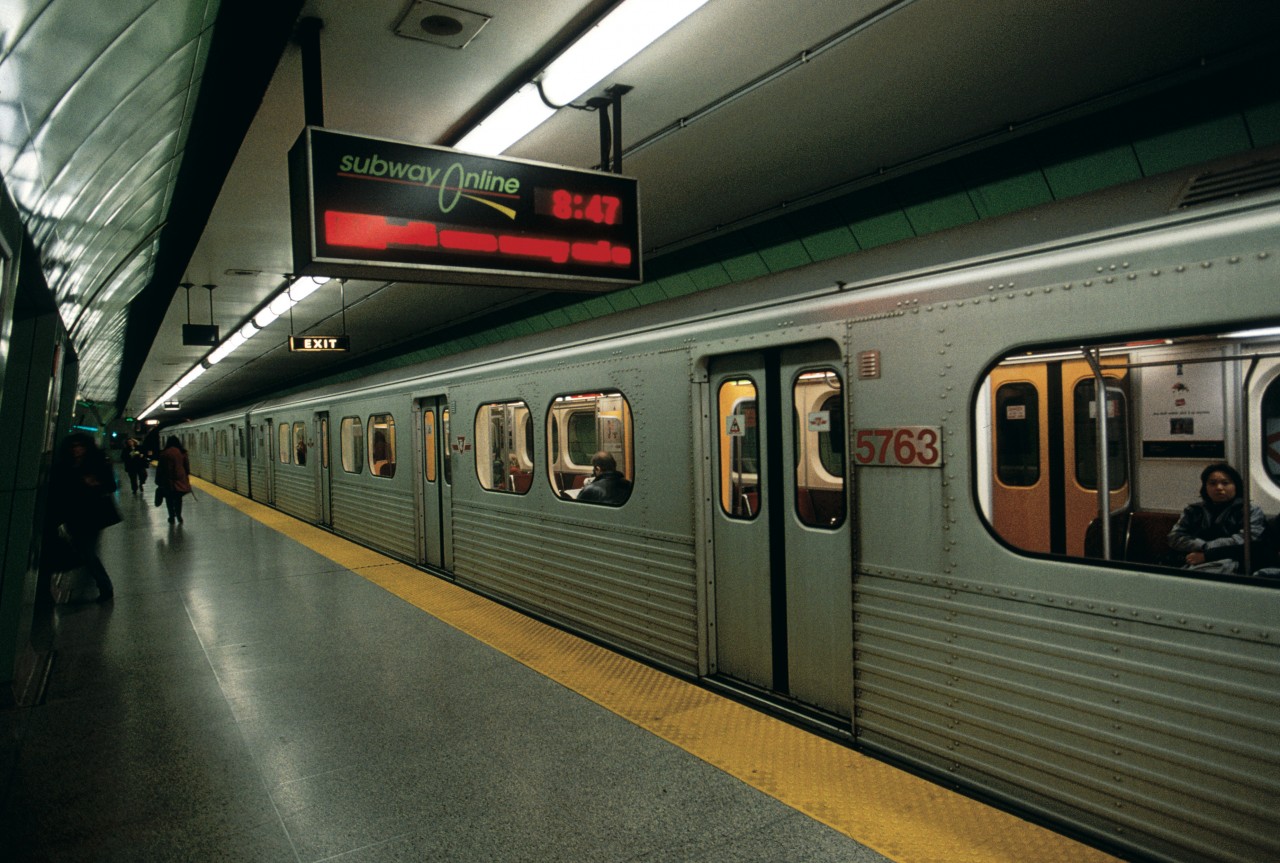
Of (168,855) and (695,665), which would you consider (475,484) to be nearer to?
(695,665)

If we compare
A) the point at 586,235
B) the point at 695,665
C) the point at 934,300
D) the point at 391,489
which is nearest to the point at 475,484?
the point at 391,489

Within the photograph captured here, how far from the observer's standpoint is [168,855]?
3094 mm

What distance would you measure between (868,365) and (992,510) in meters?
0.86

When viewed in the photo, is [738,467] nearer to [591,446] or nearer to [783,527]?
[783,527]

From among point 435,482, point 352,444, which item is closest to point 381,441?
point 352,444

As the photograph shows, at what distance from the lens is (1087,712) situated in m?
2.89

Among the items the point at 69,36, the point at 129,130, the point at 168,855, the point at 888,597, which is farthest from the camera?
the point at 129,130

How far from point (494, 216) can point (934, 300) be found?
213 cm

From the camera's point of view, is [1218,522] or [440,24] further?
[440,24]

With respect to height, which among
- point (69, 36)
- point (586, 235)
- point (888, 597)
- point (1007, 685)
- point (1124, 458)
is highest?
point (69, 36)

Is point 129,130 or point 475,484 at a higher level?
point 129,130

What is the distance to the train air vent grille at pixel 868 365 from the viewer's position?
3662 millimetres

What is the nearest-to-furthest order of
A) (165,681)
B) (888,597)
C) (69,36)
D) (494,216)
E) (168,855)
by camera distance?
(168,855) < (69,36) < (888,597) < (494,216) < (165,681)

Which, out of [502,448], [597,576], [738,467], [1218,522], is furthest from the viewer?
[502,448]
